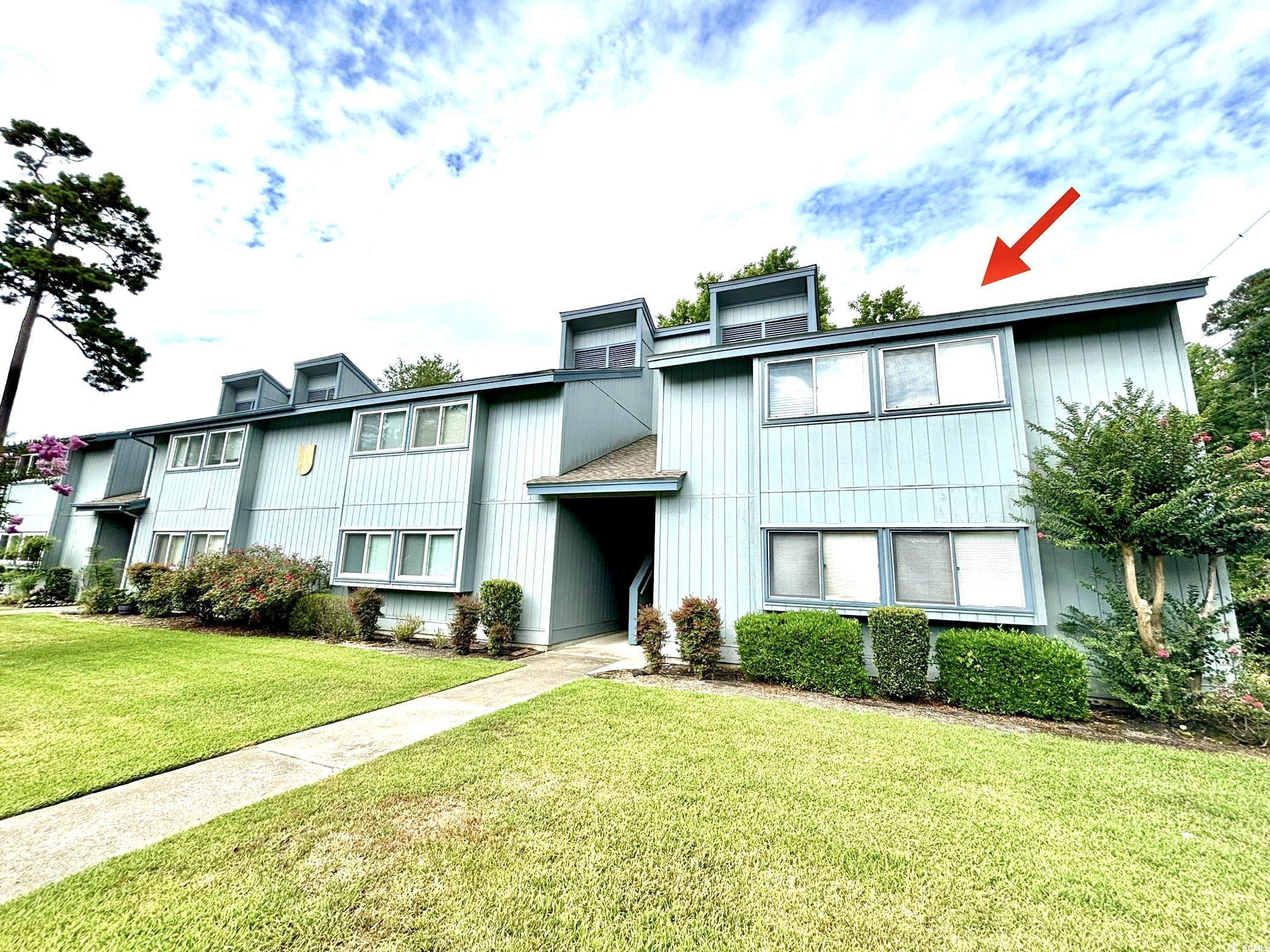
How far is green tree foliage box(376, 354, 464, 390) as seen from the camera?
29.3 meters

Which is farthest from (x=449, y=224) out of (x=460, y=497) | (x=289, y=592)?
(x=289, y=592)

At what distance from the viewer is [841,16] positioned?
25.2 feet

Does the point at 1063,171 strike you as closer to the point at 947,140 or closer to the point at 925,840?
the point at 947,140

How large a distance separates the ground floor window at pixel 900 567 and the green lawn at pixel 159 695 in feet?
15.8

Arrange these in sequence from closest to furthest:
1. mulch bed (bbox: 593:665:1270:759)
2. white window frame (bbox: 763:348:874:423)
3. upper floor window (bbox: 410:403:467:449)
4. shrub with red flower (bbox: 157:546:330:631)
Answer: mulch bed (bbox: 593:665:1270:759) → white window frame (bbox: 763:348:874:423) → shrub with red flower (bbox: 157:546:330:631) → upper floor window (bbox: 410:403:467:449)

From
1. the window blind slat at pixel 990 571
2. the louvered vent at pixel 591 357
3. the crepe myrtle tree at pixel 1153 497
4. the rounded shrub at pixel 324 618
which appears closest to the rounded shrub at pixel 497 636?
the rounded shrub at pixel 324 618

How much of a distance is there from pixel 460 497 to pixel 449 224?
26.4 ft

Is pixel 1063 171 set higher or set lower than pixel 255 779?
higher

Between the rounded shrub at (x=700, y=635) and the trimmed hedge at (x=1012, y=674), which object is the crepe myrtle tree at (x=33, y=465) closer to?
the rounded shrub at (x=700, y=635)

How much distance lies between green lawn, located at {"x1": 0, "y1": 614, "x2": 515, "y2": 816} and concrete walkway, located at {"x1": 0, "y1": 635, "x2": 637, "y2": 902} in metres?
0.23

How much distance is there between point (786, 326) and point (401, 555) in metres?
10.6

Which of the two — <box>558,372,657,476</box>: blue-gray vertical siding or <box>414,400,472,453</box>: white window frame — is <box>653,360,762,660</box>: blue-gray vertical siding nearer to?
<box>558,372,657,476</box>: blue-gray vertical siding

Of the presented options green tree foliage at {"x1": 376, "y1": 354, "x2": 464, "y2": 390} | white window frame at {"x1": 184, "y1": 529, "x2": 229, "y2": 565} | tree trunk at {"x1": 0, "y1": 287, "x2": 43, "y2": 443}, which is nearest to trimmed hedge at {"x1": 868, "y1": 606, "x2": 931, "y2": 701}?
tree trunk at {"x1": 0, "y1": 287, "x2": 43, "y2": 443}

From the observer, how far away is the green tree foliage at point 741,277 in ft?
69.6
